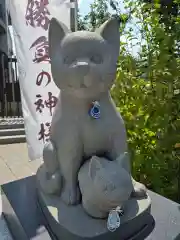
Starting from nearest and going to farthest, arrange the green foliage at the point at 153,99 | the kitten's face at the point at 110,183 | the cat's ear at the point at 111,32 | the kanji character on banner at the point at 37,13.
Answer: the kitten's face at the point at 110,183
the cat's ear at the point at 111,32
the green foliage at the point at 153,99
the kanji character on banner at the point at 37,13

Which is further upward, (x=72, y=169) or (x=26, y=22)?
(x=26, y=22)

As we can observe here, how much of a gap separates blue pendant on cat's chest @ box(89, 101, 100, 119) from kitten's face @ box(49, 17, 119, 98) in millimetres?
57

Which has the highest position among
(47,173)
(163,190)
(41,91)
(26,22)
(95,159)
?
(26,22)

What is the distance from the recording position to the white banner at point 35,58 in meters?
2.71

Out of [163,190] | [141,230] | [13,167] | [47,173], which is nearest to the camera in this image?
[141,230]

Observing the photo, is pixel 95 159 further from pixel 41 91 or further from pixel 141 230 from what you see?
pixel 41 91

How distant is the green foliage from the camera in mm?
2086

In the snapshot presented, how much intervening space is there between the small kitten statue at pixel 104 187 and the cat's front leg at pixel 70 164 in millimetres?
110

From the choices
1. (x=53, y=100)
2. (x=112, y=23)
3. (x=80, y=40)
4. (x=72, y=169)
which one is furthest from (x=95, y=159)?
(x=53, y=100)

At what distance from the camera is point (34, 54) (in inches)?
108

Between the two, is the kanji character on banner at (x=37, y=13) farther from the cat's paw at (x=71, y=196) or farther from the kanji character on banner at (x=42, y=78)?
the cat's paw at (x=71, y=196)

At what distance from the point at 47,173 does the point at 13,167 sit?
7.14ft

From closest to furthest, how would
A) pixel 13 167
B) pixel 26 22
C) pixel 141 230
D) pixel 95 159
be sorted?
pixel 95 159
pixel 141 230
pixel 26 22
pixel 13 167

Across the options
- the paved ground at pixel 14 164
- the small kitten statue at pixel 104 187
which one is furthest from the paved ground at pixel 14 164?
the small kitten statue at pixel 104 187
